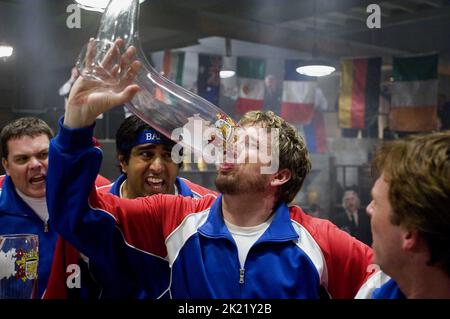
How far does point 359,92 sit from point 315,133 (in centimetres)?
87

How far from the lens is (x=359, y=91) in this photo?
4832 mm

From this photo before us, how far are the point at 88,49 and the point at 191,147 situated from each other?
1.45ft

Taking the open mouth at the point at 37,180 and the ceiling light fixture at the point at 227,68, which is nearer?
the open mouth at the point at 37,180

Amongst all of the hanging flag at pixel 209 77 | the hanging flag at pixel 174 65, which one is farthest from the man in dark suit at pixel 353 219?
the hanging flag at pixel 174 65

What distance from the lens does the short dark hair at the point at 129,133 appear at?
1.73 meters

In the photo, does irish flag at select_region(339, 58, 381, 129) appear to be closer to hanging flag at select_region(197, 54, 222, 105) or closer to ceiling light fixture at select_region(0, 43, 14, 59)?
hanging flag at select_region(197, 54, 222, 105)

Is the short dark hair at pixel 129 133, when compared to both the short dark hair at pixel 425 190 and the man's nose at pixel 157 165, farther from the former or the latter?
the short dark hair at pixel 425 190

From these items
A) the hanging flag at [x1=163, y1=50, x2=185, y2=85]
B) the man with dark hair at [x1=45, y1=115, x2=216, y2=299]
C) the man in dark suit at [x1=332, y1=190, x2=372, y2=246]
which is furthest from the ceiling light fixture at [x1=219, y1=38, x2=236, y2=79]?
the man with dark hair at [x1=45, y1=115, x2=216, y2=299]

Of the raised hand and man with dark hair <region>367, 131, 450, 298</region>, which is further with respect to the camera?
the raised hand

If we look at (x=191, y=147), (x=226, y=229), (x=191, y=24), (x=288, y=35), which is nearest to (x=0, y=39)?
(x=191, y=24)

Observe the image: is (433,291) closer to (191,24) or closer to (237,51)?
(191,24)

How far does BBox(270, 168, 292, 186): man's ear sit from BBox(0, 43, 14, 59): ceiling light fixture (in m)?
2.12

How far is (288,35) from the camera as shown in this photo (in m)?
4.79

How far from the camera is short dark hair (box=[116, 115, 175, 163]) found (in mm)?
1730
